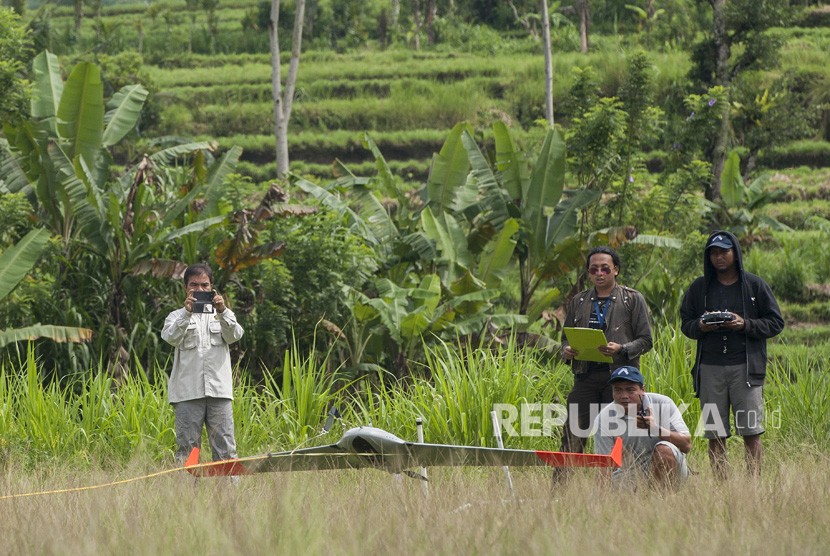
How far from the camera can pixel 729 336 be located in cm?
720

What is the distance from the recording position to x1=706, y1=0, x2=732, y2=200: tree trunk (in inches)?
646

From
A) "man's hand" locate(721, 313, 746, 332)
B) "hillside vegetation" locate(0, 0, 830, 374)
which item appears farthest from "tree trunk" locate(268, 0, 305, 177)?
"man's hand" locate(721, 313, 746, 332)

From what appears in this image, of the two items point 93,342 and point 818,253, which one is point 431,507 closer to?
point 93,342

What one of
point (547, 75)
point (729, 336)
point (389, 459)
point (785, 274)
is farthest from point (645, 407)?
point (547, 75)

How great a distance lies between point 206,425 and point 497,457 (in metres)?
1.88

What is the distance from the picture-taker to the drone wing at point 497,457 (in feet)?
20.3

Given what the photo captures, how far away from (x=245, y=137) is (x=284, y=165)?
37.6 ft

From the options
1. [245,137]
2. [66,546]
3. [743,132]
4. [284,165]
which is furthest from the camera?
[245,137]

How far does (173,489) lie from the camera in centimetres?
633

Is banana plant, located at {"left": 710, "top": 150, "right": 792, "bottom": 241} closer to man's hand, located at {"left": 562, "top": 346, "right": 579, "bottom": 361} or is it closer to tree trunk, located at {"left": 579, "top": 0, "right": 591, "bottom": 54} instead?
man's hand, located at {"left": 562, "top": 346, "right": 579, "bottom": 361}

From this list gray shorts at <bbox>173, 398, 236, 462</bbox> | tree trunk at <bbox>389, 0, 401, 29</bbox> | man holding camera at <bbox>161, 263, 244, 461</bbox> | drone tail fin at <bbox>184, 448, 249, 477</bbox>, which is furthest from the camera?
tree trunk at <bbox>389, 0, 401, 29</bbox>

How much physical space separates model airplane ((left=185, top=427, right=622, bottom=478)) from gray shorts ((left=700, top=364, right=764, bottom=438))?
1244mm

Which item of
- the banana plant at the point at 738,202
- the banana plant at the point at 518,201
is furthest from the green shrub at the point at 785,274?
the banana plant at the point at 518,201

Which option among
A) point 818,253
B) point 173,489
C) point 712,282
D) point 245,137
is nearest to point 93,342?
point 173,489
